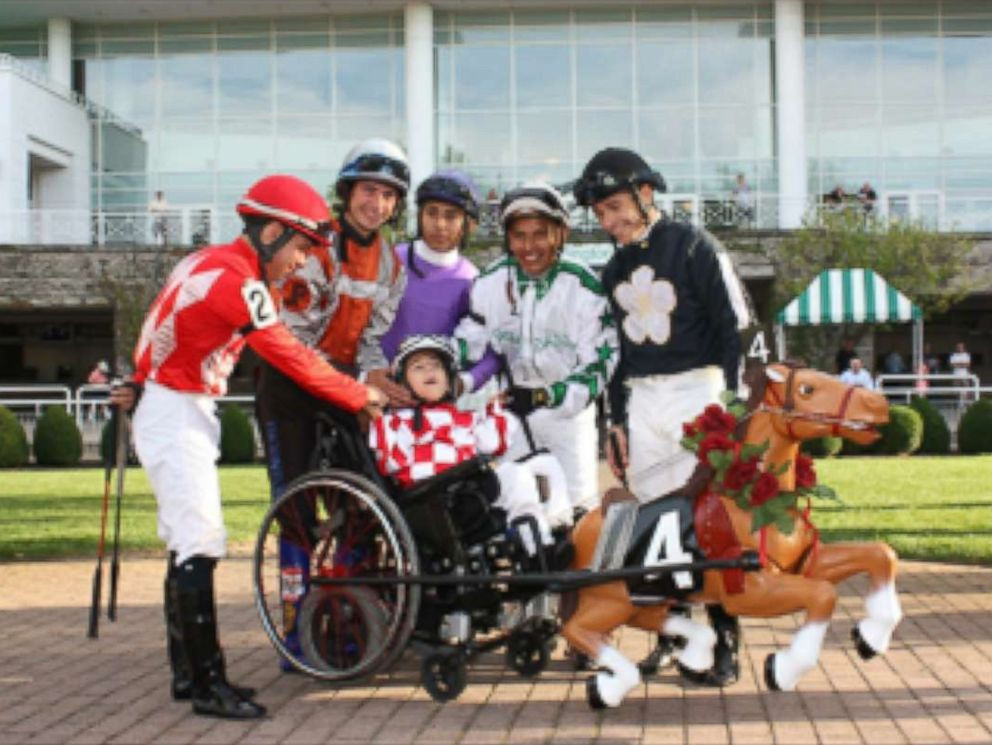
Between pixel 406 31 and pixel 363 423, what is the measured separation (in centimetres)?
3437

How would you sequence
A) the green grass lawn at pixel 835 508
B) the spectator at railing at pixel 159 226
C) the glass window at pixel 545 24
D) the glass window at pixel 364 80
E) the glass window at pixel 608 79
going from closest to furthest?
the green grass lawn at pixel 835 508 < the spectator at railing at pixel 159 226 < the glass window at pixel 608 79 < the glass window at pixel 545 24 < the glass window at pixel 364 80

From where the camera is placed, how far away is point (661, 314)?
6348mm

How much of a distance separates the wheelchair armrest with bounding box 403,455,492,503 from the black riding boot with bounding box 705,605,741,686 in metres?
Answer: 1.20

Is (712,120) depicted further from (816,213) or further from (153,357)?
(153,357)

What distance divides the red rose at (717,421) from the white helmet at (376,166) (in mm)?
1898

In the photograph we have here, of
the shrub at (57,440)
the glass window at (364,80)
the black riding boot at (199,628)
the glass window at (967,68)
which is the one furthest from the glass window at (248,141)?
the black riding boot at (199,628)

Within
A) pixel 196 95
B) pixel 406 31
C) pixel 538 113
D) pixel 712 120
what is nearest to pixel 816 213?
pixel 712 120

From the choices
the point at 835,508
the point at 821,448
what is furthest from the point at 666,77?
the point at 835,508

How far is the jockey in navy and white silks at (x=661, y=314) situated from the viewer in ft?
20.5

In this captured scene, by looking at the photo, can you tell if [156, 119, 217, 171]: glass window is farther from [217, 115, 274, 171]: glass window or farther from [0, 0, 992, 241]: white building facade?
[217, 115, 274, 171]: glass window

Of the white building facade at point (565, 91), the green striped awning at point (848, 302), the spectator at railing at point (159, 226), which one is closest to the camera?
the green striped awning at point (848, 302)

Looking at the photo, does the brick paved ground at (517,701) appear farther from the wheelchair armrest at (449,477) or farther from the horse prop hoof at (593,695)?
the wheelchair armrest at (449,477)

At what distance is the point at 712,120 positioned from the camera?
1542 inches

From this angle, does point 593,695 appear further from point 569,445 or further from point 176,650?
point 176,650
